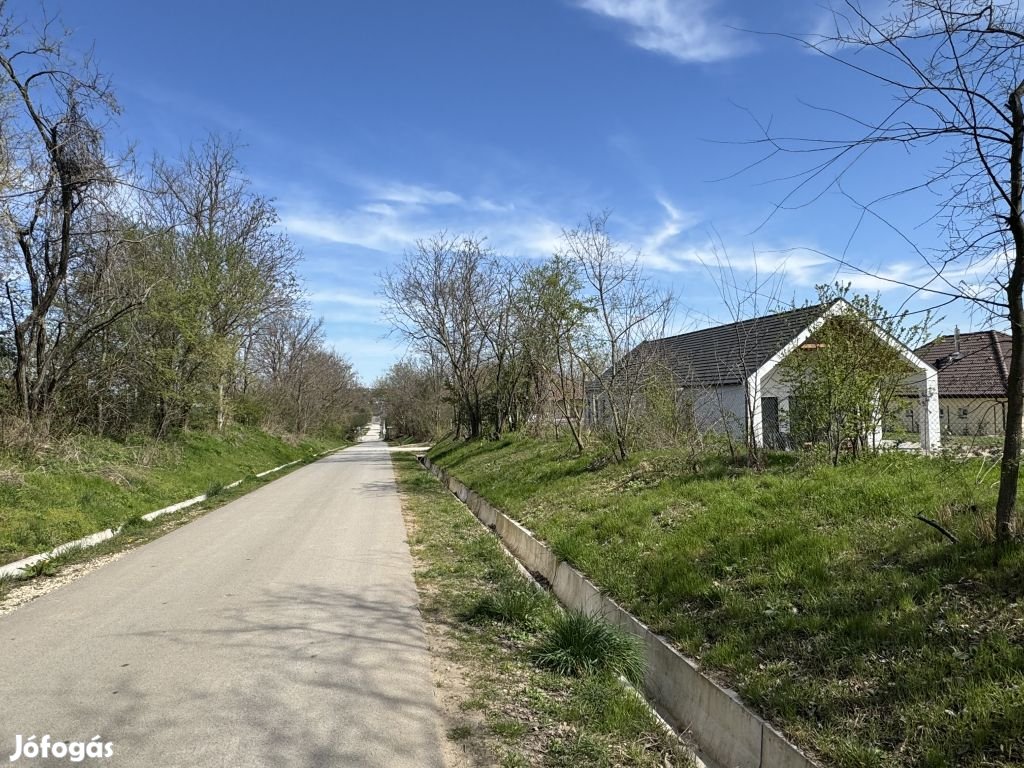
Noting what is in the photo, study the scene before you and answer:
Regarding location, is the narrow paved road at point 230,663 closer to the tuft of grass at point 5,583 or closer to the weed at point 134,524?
the tuft of grass at point 5,583

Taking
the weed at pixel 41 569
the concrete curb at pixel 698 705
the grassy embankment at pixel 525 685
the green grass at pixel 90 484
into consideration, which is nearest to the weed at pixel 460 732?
the grassy embankment at pixel 525 685

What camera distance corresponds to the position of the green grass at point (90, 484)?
10.1 meters

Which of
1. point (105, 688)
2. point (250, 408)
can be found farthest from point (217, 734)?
point (250, 408)

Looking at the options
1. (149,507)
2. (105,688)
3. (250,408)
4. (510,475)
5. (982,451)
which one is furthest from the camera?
(250,408)

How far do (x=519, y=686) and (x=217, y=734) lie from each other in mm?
2132

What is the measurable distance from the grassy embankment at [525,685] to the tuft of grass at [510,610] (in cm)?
1

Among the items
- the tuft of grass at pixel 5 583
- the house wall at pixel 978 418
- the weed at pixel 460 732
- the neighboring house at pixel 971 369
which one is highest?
the neighboring house at pixel 971 369

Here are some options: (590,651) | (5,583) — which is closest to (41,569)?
(5,583)

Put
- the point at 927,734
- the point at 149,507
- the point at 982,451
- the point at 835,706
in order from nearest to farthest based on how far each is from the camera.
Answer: the point at 927,734, the point at 835,706, the point at 982,451, the point at 149,507

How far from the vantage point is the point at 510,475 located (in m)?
16.9

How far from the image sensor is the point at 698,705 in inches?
184

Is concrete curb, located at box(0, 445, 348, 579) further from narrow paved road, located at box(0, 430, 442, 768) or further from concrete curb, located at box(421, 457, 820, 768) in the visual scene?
concrete curb, located at box(421, 457, 820, 768)

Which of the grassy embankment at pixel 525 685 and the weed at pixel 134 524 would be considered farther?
the weed at pixel 134 524

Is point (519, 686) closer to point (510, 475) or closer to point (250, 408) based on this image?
point (510, 475)
